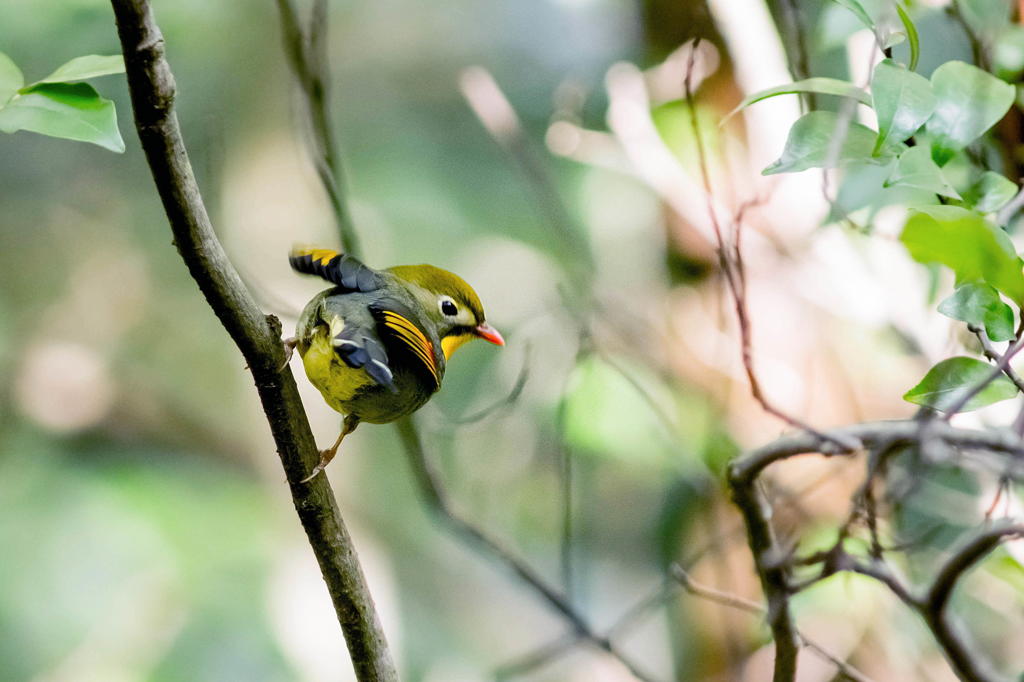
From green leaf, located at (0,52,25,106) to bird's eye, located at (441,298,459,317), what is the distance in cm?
110

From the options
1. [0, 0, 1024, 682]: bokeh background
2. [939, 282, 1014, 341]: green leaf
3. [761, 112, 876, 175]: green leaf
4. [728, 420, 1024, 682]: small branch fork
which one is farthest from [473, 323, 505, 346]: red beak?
[939, 282, 1014, 341]: green leaf

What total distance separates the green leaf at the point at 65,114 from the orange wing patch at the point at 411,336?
0.64 meters

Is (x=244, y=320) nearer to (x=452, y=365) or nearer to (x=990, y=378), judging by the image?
(x=990, y=378)

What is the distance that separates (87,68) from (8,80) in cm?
9

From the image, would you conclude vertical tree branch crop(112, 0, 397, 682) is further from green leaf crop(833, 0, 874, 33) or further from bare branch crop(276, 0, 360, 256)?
bare branch crop(276, 0, 360, 256)

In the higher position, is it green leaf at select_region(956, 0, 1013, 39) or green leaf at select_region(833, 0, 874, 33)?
green leaf at select_region(833, 0, 874, 33)

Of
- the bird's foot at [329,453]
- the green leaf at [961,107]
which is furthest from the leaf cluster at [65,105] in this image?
the green leaf at [961,107]

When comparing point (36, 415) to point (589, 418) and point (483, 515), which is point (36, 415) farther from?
point (589, 418)

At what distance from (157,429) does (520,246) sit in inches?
67.4

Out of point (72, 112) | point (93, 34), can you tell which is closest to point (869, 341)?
point (72, 112)

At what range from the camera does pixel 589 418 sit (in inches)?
116

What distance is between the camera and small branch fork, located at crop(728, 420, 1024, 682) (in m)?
0.96

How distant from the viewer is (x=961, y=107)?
3.48 ft

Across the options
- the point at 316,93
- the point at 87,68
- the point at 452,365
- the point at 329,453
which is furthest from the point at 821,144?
the point at 452,365
